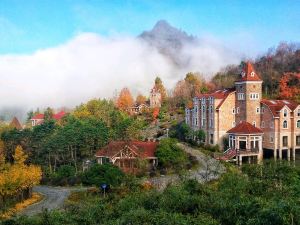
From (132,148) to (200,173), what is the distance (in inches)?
242

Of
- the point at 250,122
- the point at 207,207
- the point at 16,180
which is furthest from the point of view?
A: the point at 250,122

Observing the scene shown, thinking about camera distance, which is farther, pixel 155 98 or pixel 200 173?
pixel 155 98

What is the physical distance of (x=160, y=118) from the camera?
51.2 m

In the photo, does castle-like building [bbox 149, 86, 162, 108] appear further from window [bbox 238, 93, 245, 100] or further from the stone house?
the stone house

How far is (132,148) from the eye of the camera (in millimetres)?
30703

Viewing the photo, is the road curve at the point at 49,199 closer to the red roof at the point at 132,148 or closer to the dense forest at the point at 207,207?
the red roof at the point at 132,148

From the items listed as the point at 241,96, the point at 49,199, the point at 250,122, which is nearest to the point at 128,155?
the point at 49,199

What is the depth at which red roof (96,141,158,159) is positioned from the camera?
30.7m

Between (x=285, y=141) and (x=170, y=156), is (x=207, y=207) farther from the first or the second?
(x=285, y=141)

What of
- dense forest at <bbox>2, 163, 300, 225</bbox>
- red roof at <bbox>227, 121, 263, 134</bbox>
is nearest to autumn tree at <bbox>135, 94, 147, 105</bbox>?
red roof at <bbox>227, 121, 263, 134</bbox>

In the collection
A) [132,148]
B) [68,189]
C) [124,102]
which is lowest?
[68,189]

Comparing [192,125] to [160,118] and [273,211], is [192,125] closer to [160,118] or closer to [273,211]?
[160,118]

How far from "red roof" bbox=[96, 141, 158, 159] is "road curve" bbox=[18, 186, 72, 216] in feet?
14.6

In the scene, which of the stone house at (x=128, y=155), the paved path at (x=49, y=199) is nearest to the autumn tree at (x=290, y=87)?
the stone house at (x=128, y=155)
